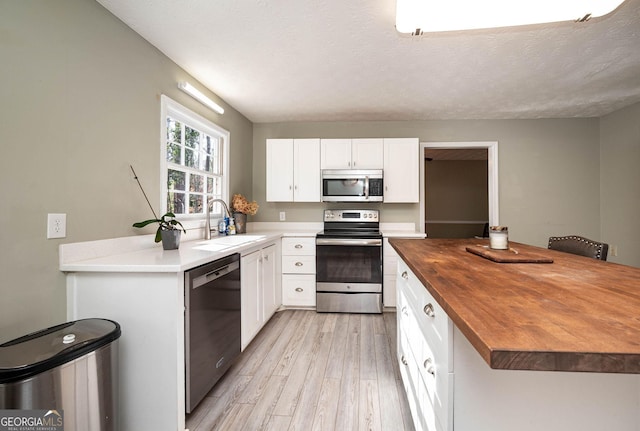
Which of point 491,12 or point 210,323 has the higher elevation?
point 491,12

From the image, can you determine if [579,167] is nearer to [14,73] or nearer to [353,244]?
[353,244]

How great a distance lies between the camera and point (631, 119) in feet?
11.2

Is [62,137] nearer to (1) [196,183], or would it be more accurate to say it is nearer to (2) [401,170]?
(1) [196,183]

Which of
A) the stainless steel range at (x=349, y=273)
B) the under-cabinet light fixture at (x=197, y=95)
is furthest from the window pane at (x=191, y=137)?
the stainless steel range at (x=349, y=273)

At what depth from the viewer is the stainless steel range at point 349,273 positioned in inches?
132

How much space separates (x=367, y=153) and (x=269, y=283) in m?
1.99

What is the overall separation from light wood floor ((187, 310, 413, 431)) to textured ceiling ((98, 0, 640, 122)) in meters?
2.40

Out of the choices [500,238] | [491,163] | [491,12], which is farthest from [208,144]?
[491,163]

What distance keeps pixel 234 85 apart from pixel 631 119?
177 inches

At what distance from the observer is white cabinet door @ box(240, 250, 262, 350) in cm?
232

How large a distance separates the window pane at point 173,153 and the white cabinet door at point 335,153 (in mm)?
1737

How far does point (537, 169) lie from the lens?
3.91 metres

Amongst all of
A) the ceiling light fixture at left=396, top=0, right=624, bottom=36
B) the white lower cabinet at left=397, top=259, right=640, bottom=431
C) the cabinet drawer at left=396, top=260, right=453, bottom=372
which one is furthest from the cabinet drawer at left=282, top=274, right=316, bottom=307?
the ceiling light fixture at left=396, top=0, right=624, bottom=36

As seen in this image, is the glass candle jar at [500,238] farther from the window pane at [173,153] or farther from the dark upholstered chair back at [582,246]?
the window pane at [173,153]
